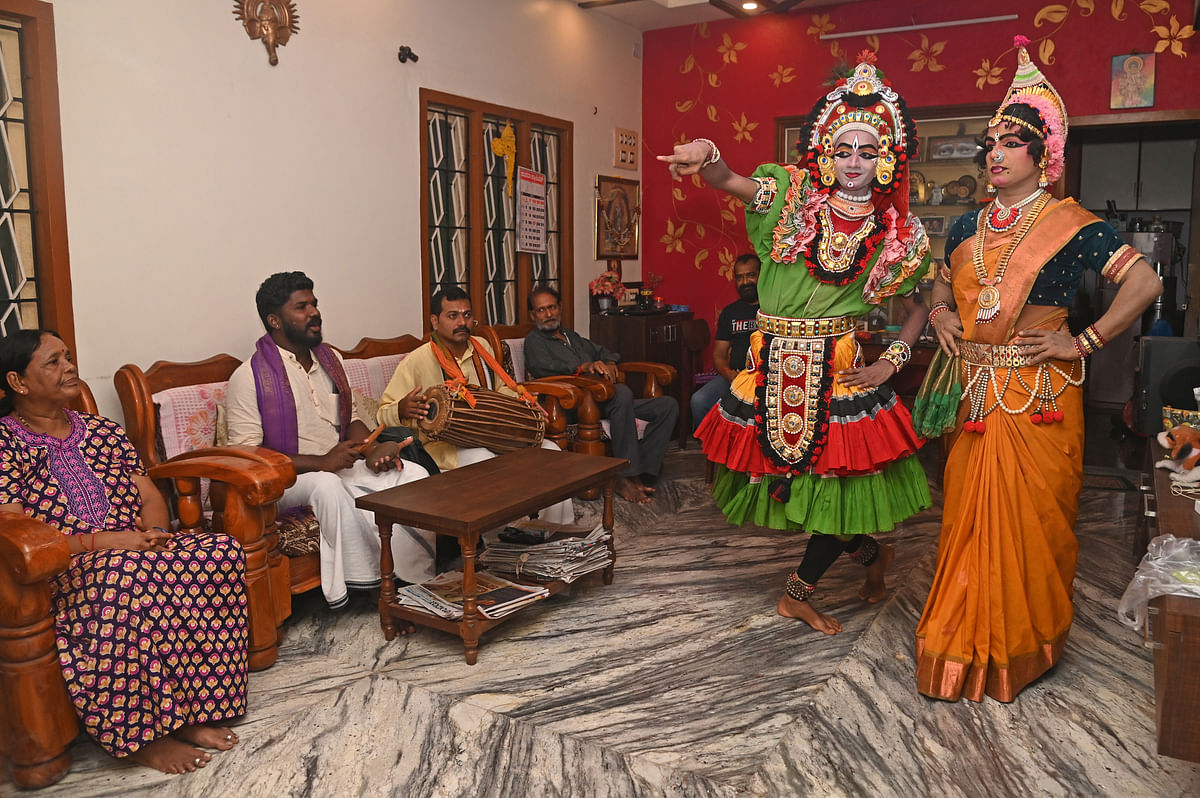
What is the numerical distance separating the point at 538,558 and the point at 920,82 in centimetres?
399

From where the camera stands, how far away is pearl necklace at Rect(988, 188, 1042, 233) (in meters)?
2.57

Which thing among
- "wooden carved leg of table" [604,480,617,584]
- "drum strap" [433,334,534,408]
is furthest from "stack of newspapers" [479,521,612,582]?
"drum strap" [433,334,534,408]

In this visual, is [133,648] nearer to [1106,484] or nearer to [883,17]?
[1106,484]

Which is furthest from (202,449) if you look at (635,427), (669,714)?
(635,427)

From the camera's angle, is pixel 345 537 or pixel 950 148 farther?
pixel 950 148

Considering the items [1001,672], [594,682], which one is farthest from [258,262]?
[1001,672]

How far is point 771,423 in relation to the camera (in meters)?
2.88

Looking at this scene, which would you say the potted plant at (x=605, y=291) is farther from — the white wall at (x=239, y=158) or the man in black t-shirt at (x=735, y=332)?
the white wall at (x=239, y=158)

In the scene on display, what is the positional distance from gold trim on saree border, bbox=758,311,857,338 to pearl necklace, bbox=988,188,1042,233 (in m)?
0.50

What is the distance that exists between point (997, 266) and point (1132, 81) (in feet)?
10.9

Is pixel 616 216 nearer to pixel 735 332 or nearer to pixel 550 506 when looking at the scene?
pixel 735 332

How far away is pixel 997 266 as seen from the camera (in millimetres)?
2586

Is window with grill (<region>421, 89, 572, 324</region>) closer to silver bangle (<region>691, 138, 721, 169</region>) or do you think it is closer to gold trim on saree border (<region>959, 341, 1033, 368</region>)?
silver bangle (<region>691, 138, 721, 169</region>)

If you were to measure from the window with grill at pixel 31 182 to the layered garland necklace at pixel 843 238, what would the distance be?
2.50 meters
